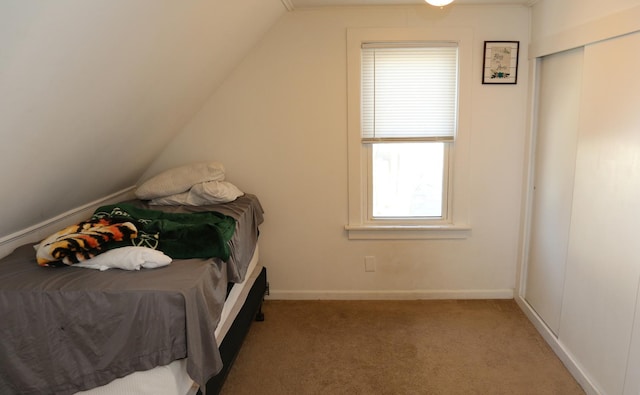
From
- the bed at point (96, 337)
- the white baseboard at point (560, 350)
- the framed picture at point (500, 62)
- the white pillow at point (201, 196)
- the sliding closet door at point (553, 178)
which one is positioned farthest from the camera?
the framed picture at point (500, 62)

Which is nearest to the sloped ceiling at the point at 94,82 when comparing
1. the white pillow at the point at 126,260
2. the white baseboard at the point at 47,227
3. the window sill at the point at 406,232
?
the white baseboard at the point at 47,227

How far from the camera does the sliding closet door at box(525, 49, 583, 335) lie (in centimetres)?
249

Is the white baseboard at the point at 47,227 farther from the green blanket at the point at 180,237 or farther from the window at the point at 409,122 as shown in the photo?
the window at the point at 409,122

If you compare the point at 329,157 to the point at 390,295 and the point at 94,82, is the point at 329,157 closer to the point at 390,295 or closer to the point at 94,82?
the point at 390,295

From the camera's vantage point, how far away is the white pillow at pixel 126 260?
1.79 meters

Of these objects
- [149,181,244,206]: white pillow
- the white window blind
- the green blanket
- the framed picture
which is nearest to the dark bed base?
the green blanket

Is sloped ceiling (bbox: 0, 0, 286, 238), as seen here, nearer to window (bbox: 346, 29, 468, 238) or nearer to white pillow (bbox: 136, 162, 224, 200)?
white pillow (bbox: 136, 162, 224, 200)

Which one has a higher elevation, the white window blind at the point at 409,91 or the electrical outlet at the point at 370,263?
the white window blind at the point at 409,91

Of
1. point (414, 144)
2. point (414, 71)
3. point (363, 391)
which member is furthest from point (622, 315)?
point (414, 71)

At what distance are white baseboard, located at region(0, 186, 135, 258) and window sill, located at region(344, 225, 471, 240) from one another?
1713 mm

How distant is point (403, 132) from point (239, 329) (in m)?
1.75

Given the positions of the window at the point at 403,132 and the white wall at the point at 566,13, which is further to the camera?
the window at the point at 403,132

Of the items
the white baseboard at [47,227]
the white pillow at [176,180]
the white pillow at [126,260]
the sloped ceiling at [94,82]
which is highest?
the sloped ceiling at [94,82]

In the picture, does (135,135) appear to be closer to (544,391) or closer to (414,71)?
(414,71)
